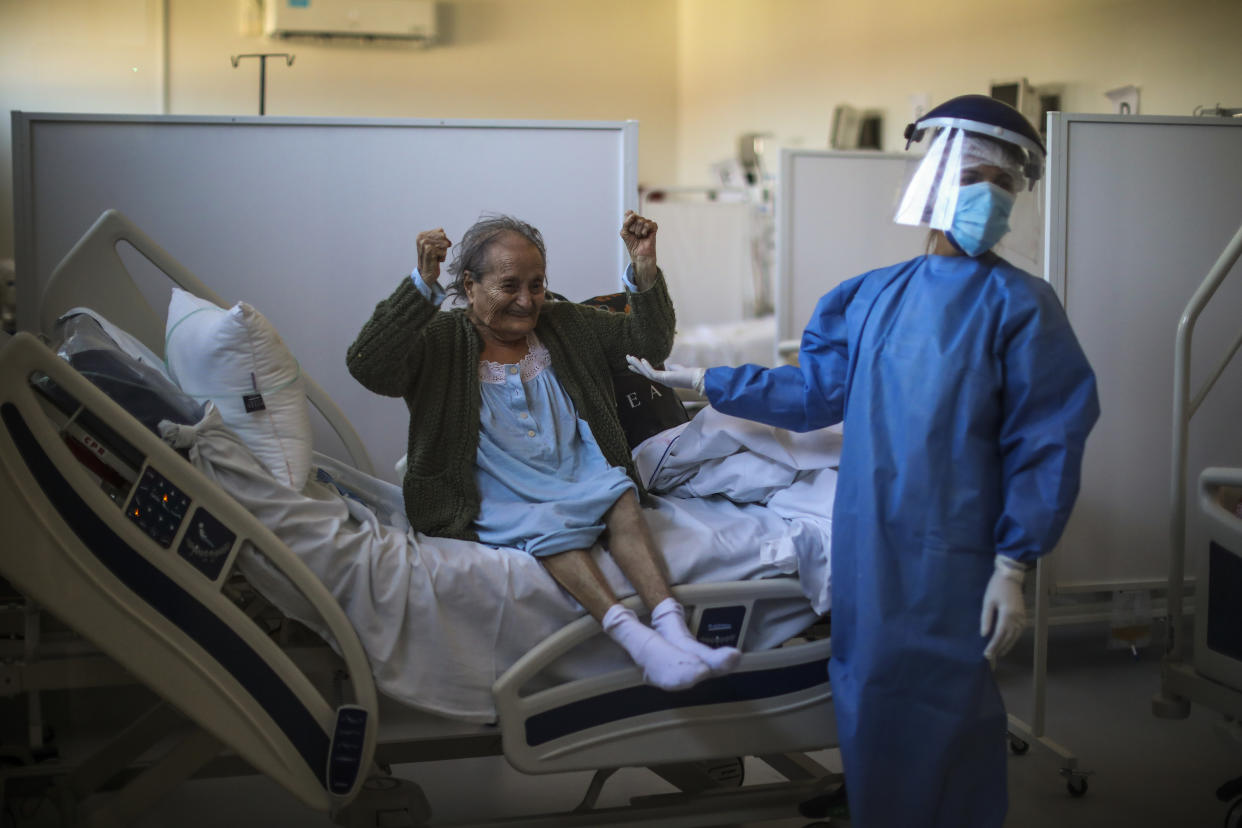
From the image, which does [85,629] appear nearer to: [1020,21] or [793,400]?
[793,400]

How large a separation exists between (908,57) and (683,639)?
3.89m

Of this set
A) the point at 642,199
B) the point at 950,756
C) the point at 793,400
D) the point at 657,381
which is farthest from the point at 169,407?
the point at 642,199

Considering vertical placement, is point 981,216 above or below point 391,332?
above

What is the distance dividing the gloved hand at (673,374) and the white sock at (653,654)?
0.59 m

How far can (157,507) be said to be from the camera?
1.71 metres

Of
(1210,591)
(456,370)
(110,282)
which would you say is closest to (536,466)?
(456,370)

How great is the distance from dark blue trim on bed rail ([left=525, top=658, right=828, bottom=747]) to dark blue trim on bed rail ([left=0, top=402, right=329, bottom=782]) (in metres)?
0.42

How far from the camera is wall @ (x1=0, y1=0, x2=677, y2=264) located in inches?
123

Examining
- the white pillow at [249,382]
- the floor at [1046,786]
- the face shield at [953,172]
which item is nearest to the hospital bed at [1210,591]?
the floor at [1046,786]

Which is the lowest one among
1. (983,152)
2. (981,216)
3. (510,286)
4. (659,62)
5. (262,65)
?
(510,286)

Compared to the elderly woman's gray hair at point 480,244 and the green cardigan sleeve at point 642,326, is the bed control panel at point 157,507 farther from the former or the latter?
the green cardigan sleeve at point 642,326

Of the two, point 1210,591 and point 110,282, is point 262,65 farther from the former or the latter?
point 1210,591

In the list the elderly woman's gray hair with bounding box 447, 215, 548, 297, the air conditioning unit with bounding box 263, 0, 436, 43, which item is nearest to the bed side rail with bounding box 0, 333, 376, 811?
the elderly woman's gray hair with bounding box 447, 215, 548, 297

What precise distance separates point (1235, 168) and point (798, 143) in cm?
325
